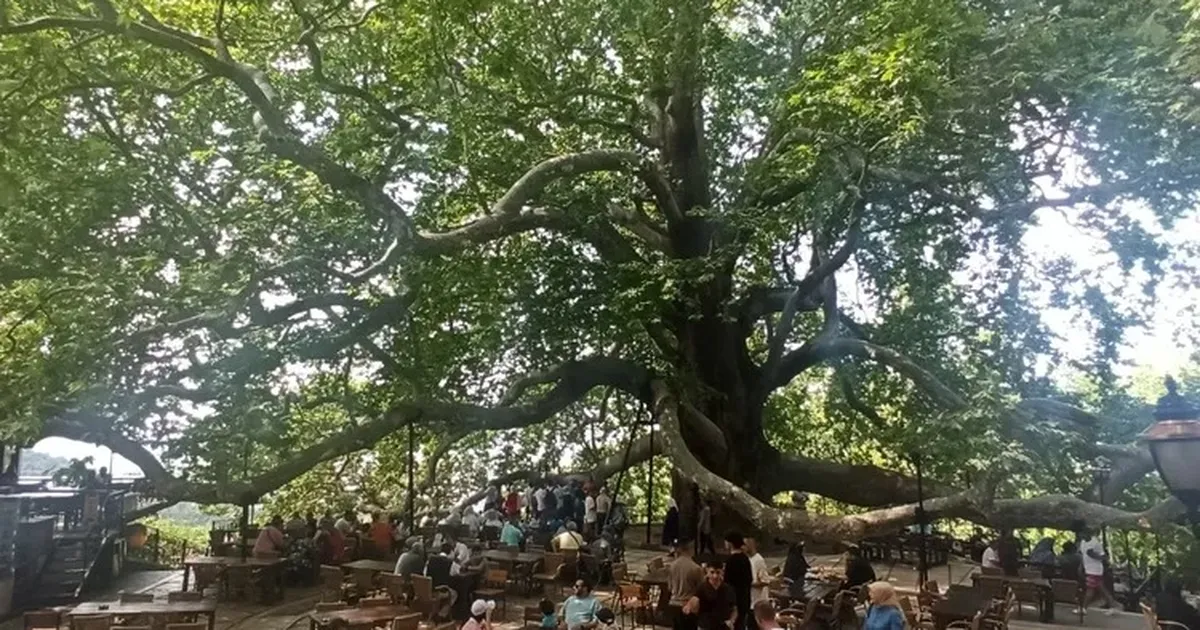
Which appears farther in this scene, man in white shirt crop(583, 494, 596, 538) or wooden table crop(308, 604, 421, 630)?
man in white shirt crop(583, 494, 596, 538)

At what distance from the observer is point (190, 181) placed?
13.4 m

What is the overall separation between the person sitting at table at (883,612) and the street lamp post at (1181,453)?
300 cm

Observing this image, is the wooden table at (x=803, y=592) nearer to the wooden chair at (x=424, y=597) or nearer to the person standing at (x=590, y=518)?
the wooden chair at (x=424, y=597)

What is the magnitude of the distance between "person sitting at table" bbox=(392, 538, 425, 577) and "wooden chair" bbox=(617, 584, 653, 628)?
275 centimetres

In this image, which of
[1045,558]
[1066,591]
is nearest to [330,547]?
[1066,591]

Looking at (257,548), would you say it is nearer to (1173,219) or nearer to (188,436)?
(188,436)

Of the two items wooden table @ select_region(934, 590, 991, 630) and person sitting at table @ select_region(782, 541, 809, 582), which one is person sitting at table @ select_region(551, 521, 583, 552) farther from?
wooden table @ select_region(934, 590, 991, 630)

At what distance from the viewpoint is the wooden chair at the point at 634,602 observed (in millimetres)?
10945

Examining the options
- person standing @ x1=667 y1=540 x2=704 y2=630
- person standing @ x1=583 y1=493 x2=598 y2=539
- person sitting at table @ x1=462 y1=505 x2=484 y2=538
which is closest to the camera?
person standing @ x1=667 y1=540 x2=704 y2=630

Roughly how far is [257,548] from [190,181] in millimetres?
5861

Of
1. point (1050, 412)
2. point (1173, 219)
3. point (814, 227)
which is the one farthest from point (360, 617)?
point (1173, 219)

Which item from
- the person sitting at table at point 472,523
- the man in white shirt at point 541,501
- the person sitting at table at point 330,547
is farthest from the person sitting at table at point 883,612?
the man in white shirt at point 541,501

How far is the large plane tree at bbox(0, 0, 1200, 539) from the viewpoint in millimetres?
10352

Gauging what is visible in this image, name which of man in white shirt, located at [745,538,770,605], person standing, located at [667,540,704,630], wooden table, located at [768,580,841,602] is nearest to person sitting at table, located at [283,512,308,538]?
man in white shirt, located at [745,538,770,605]
